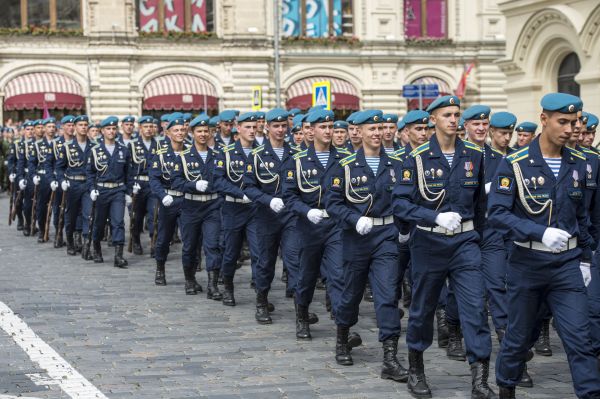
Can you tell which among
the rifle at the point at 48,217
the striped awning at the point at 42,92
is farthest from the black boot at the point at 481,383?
the striped awning at the point at 42,92

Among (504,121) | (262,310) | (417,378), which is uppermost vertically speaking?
(504,121)

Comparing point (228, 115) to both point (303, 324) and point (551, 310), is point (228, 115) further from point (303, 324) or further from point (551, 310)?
point (551, 310)

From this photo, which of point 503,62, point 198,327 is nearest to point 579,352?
point 198,327

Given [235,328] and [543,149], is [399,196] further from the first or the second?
[235,328]

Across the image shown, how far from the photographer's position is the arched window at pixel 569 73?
21.1 meters

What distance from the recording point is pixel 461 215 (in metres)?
7.28

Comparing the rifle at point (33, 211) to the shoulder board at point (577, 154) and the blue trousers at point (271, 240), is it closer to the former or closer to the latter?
the blue trousers at point (271, 240)

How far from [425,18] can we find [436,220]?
36027mm

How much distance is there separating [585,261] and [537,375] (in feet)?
5.32

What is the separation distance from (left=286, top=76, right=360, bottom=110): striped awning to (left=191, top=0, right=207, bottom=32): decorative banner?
403 cm

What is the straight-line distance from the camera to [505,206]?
6.49 m

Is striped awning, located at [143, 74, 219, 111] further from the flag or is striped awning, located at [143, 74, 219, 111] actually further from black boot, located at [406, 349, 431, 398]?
black boot, located at [406, 349, 431, 398]

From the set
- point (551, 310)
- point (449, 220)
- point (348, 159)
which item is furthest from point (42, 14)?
point (551, 310)

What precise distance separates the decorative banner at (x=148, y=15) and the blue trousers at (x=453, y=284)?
33002mm
